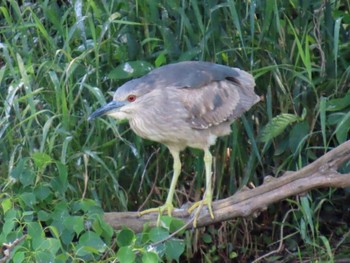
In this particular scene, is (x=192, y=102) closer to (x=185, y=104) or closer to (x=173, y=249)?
(x=185, y=104)

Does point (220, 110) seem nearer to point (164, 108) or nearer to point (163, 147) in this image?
point (164, 108)

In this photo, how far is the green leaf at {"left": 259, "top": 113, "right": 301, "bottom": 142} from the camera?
5.54 meters

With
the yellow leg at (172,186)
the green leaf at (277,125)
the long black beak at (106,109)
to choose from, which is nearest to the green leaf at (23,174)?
the long black beak at (106,109)

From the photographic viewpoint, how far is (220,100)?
5.32 metres

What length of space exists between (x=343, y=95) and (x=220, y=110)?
77 cm

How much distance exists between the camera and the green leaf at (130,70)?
221 inches

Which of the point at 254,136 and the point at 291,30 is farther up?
the point at 291,30

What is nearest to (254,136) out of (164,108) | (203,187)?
(203,187)

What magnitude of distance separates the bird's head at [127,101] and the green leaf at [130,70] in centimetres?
45

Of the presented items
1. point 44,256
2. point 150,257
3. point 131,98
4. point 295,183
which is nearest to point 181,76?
point 131,98

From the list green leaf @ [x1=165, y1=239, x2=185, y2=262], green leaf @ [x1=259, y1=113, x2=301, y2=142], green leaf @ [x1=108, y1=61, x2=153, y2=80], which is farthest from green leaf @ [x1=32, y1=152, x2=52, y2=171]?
green leaf @ [x1=259, y1=113, x2=301, y2=142]

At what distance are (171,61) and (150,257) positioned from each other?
1344 millimetres

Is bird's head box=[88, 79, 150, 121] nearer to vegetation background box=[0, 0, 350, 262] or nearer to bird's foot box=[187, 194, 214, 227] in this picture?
vegetation background box=[0, 0, 350, 262]

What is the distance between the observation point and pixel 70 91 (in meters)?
5.55
